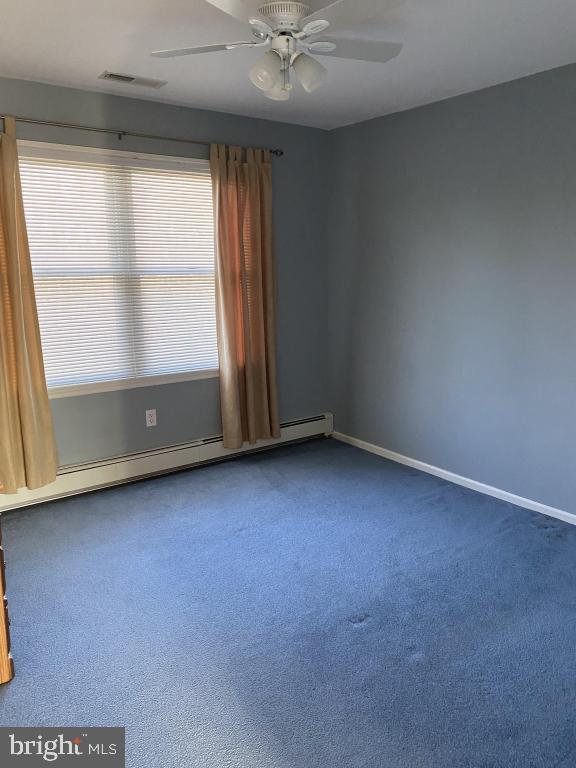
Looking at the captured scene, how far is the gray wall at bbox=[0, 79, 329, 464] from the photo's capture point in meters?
3.54

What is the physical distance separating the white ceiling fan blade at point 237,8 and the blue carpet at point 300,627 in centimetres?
226

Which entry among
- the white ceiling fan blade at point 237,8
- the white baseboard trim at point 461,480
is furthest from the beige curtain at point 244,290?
the white ceiling fan blade at point 237,8

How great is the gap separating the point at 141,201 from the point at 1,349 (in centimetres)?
130

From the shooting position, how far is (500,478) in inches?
145

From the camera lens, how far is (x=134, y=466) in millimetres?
3990

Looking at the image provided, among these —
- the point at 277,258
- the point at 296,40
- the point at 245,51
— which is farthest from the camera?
the point at 277,258

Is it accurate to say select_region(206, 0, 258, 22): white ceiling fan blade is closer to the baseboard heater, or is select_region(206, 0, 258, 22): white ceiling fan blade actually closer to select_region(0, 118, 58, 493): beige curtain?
select_region(0, 118, 58, 493): beige curtain

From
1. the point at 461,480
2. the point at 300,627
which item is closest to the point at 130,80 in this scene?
the point at 300,627

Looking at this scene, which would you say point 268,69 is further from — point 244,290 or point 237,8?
point 244,290

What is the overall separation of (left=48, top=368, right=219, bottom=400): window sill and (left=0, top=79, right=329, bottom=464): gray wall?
43 millimetres

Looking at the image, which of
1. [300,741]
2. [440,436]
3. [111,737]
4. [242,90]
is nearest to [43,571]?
[111,737]

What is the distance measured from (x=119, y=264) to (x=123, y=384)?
78 cm

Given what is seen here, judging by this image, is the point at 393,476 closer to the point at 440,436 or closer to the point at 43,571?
the point at 440,436

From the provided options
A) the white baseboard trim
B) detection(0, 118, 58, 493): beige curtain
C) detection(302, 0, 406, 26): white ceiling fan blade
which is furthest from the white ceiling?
the white baseboard trim
